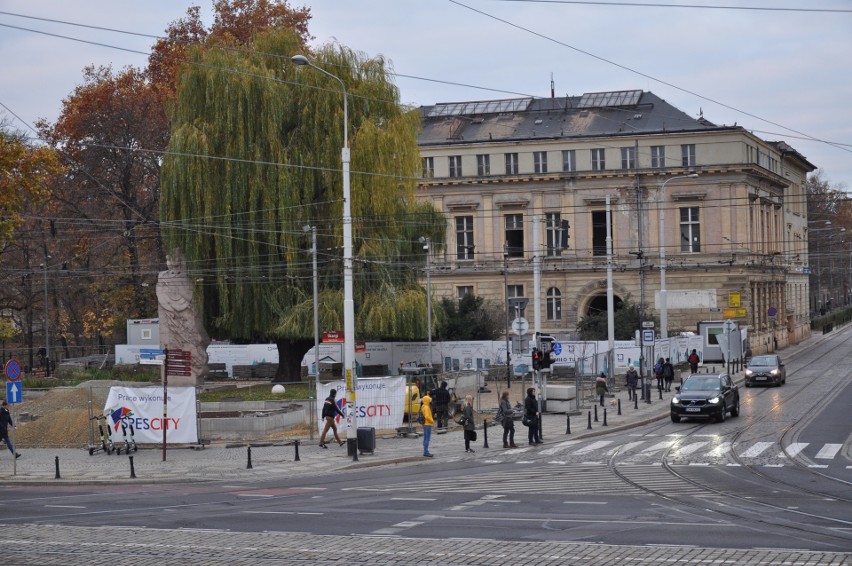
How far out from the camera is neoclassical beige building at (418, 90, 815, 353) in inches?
2943

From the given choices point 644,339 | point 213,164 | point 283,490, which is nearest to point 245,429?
point 283,490

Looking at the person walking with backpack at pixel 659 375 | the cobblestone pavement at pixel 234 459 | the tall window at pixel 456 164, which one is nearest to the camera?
the cobblestone pavement at pixel 234 459

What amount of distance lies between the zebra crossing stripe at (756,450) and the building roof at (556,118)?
48575 mm

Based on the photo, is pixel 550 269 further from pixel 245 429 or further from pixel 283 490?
pixel 283 490

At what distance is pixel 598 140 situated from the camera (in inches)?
3027

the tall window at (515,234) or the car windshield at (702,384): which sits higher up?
the tall window at (515,234)

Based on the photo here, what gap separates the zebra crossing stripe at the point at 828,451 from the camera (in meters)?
26.7

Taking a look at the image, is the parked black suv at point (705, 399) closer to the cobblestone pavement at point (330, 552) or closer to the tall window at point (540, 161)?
the cobblestone pavement at point (330, 552)

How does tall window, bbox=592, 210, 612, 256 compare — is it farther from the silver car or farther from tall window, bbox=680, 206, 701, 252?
the silver car

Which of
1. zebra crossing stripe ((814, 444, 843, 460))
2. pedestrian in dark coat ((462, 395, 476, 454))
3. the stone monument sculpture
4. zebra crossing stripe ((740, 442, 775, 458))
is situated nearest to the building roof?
the stone monument sculpture

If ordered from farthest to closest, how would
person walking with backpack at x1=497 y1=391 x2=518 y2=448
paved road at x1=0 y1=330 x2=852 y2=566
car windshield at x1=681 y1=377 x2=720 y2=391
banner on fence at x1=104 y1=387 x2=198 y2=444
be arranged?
car windshield at x1=681 y1=377 x2=720 y2=391, banner on fence at x1=104 y1=387 x2=198 y2=444, person walking with backpack at x1=497 y1=391 x2=518 y2=448, paved road at x1=0 y1=330 x2=852 y2=566

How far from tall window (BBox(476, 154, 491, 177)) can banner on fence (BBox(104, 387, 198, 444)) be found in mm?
50342

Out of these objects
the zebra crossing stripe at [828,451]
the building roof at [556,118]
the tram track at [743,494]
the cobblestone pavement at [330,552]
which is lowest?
the zebra crossing stripe at [828,451]

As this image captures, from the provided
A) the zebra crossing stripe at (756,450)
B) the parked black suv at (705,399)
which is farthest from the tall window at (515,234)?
the zebra crossing stripe at (756,450)
